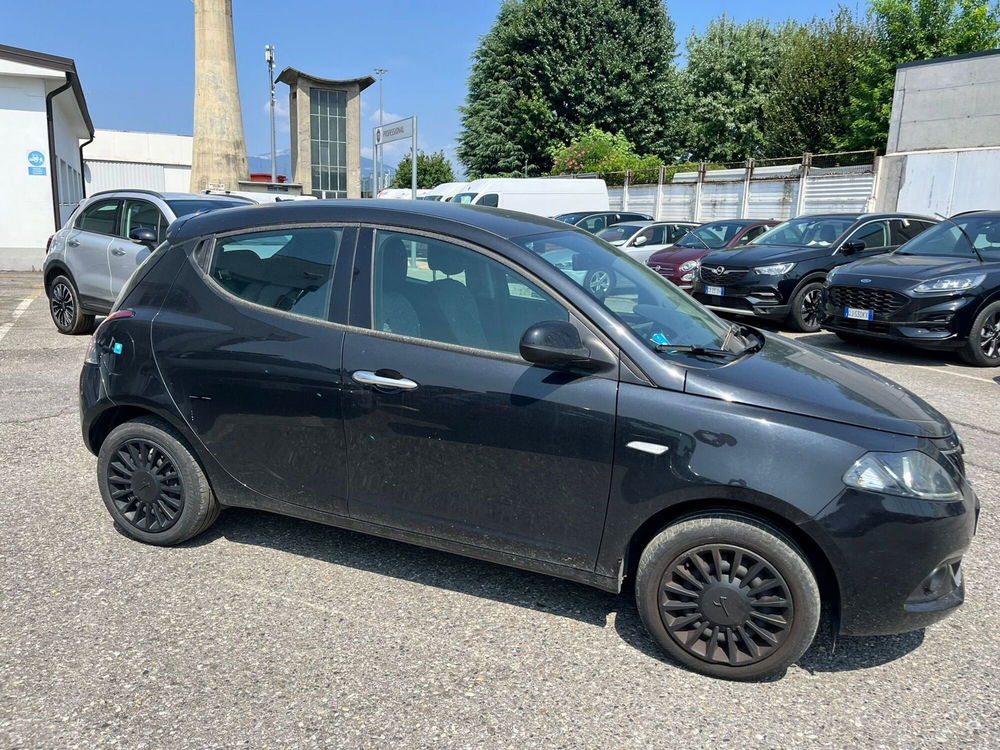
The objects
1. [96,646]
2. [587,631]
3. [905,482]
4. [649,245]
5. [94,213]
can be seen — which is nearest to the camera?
[905,482]

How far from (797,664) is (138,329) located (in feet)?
10.7

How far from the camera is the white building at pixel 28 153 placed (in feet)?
58.2

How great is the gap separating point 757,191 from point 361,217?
2387 cm

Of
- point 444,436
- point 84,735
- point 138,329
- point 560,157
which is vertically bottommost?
point 84,735

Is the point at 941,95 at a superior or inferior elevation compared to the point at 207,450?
superior

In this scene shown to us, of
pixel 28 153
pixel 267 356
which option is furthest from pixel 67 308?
pixel 28 153

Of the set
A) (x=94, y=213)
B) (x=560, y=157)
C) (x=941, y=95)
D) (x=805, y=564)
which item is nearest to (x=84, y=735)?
(x=805, y=564)

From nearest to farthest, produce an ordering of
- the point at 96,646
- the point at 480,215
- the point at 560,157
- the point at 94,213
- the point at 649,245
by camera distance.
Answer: the point at 96,646
the point at 480,215
the point at 94,213
the point at 649,245
the point at 560,157

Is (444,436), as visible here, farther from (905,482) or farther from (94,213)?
(94,213)

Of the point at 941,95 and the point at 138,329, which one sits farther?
the point at 941,95

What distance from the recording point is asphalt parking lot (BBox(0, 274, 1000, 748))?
2684 mm

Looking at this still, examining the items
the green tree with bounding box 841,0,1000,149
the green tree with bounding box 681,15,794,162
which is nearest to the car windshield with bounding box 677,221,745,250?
the green tree with bounding box 841,0,1000,149

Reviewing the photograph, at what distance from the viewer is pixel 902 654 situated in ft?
10.6

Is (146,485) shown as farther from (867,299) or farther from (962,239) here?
(962,239)
